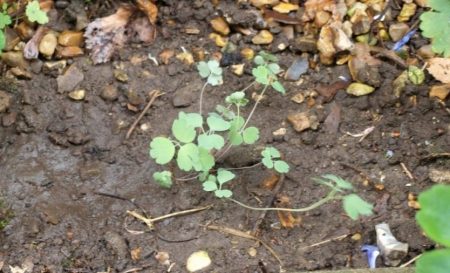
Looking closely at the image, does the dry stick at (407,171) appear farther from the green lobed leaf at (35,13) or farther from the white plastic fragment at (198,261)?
the green lobed leaf at (35,13)

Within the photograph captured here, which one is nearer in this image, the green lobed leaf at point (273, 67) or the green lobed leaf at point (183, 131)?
the green lobed leaf at point (183, 131)

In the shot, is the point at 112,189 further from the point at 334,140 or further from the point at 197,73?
the point at 334,140

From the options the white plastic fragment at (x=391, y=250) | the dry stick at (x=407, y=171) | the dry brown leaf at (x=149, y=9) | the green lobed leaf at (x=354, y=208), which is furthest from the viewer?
the dry brown leaf at (x=149, y=9)

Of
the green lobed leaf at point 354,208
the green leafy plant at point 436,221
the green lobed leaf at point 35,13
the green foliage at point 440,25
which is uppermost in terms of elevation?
the green leafy plant at point 436,221

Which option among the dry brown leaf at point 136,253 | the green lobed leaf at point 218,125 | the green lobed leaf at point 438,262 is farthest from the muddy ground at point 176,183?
the green lobed leaf at point 438,262

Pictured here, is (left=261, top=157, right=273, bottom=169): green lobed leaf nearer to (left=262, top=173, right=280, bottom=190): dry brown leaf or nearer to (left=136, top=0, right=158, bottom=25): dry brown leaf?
(left=262, top=173, right=280, bottom=190): dry brown leaf

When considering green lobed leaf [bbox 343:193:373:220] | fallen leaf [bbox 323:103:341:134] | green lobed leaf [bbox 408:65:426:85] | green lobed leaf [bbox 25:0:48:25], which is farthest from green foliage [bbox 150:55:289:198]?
green lobed leaf [bbox 25:0:48:25]

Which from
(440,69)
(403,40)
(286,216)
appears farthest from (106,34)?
(440,69)

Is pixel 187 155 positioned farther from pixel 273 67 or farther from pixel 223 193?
pixel 273 67
